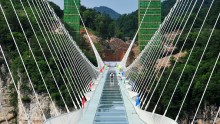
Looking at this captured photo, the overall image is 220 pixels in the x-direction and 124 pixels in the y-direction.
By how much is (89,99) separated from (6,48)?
15888mm

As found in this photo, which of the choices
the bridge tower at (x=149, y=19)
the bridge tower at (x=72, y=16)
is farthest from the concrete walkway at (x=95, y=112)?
the bridge tower at (x=72, y=16)

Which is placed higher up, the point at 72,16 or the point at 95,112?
the point at 95,112

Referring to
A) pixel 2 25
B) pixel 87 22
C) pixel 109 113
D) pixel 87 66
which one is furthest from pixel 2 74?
pixel 87 22

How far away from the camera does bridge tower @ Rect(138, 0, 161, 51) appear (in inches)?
1335

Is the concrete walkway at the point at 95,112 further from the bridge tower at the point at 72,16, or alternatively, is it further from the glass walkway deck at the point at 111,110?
the bridge tower at the point at 72,16

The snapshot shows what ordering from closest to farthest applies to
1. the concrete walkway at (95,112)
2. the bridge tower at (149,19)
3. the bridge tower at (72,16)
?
the concrete walkway at (95,112) → the bridge tower at (149,19) → the bridge tower at (72,16)

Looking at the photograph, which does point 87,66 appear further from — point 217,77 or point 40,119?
point 217,77

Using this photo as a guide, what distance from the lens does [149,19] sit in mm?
34188

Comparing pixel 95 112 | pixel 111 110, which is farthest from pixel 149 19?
pixel 95 112

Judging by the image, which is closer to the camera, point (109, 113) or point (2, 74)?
point (109, 113)

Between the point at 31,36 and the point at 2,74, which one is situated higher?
the point at 31,36

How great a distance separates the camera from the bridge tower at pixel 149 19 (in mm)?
33906

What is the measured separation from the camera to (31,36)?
1104 inches

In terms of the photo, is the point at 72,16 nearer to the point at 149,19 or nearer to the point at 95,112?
the point at 149,19
